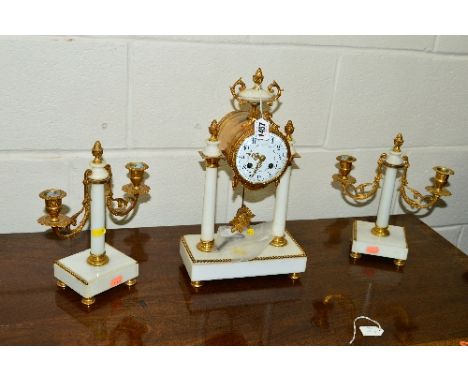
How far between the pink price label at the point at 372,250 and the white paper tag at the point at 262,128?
0.44 metres

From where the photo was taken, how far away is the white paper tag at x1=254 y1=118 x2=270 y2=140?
4.11 feet

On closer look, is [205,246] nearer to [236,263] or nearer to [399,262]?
[236,263]

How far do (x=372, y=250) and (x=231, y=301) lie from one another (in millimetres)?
440

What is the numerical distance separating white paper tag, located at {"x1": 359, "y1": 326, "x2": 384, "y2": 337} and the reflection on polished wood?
0.02 meters

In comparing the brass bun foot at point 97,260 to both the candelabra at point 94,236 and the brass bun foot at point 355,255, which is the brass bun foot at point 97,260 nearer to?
the candelabra at point 94,236

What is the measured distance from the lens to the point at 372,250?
1.47m

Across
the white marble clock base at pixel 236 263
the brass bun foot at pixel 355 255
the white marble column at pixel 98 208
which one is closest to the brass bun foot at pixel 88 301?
the white marble column at pixel 98 208

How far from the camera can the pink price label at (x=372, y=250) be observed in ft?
4.82

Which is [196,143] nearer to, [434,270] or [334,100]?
[334,100]

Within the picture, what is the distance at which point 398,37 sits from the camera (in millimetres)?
1638

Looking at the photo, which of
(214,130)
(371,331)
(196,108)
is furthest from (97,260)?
(371,331)

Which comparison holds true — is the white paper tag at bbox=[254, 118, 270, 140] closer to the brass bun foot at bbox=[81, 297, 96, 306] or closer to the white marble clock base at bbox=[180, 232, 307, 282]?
the white marble clock base at bbox=[180, 232, 307, 282]

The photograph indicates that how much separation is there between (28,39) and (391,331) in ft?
3.50

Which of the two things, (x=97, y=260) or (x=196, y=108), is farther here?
(x=196, y=108)
